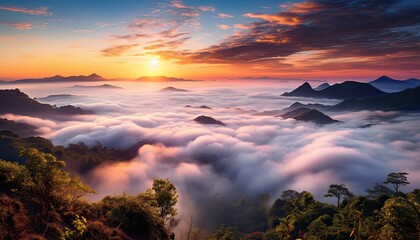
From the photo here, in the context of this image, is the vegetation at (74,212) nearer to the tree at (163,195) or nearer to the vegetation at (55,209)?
the vegetation at (55,209)

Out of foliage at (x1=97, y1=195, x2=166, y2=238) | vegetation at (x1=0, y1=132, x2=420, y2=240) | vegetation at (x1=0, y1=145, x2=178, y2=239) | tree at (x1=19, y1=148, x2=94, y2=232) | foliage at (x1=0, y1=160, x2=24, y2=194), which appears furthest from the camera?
foliage at (x1=97, y1=195, x2=166, y2=238)

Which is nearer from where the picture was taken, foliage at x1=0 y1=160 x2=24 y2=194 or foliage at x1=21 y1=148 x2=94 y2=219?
foliage at x1=21 y1=148 x2=94 y2=219

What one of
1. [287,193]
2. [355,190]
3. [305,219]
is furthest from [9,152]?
[355,190]

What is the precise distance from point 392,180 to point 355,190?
7531 cm

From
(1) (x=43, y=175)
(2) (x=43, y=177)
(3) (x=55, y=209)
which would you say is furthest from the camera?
(3) (x=55, y=209)

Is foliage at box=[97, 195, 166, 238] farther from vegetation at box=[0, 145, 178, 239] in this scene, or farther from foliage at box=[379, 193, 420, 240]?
foliage at box=[379, 193, 420, 240]

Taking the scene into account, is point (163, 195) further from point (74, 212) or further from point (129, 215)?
point (74, 212)

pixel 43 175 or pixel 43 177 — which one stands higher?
pixel 43 175

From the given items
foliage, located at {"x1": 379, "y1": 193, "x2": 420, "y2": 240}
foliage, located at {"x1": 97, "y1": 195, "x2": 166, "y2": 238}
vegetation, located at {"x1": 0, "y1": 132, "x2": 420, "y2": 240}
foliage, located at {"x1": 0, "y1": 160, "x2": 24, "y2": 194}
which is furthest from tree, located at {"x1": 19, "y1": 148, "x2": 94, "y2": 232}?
foliage, located at {"x1": 379, "y1": 193, "x2": 420, "y2": 240}

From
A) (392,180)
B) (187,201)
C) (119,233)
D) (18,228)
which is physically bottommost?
(187,201)

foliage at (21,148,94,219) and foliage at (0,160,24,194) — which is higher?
foliage at (21,148,94,219)

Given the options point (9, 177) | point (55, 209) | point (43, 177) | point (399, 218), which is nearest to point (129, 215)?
point (55, 209)

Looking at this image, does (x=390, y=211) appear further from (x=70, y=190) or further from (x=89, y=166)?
(x=89, y=166)

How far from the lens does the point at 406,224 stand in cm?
1370
